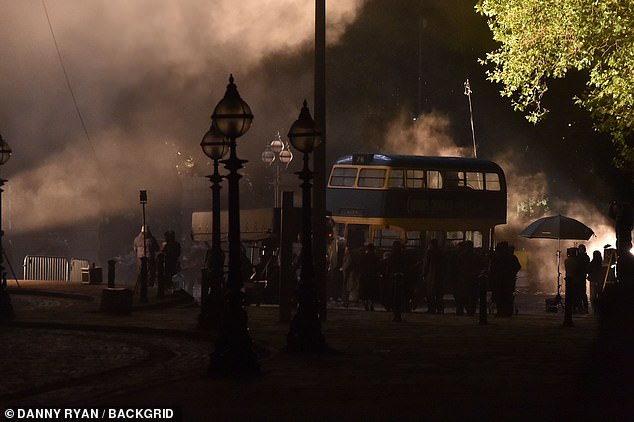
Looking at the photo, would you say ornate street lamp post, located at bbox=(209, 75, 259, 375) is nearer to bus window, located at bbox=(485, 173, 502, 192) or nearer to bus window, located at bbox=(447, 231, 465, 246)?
bus window, located at bbox=(447, 231, 465, 246)

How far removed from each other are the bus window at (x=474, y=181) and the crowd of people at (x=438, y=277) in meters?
6.83

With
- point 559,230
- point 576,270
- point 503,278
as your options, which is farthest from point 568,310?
point 559,230

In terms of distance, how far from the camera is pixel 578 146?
43.0 metres

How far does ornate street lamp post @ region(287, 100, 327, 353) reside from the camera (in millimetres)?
16094

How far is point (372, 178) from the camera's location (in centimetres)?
3553

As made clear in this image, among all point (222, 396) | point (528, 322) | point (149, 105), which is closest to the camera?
point (222, 396)

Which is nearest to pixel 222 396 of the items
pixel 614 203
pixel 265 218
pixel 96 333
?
pixel 96 333

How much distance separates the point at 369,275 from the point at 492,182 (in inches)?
377

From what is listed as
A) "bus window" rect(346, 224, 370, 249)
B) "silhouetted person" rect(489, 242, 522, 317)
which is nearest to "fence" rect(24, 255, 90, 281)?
"bus window" rect(346, 224, 370, 249)

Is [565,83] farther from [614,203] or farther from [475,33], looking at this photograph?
[475,33]

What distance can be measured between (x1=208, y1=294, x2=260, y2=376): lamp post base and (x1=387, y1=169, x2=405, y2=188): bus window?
2172 centimetres

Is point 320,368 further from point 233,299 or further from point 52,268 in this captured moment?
point 52,268

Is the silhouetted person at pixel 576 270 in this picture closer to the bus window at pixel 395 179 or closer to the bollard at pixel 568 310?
the bollard at pixel 568 310

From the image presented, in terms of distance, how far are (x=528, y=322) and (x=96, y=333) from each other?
23.8ft
